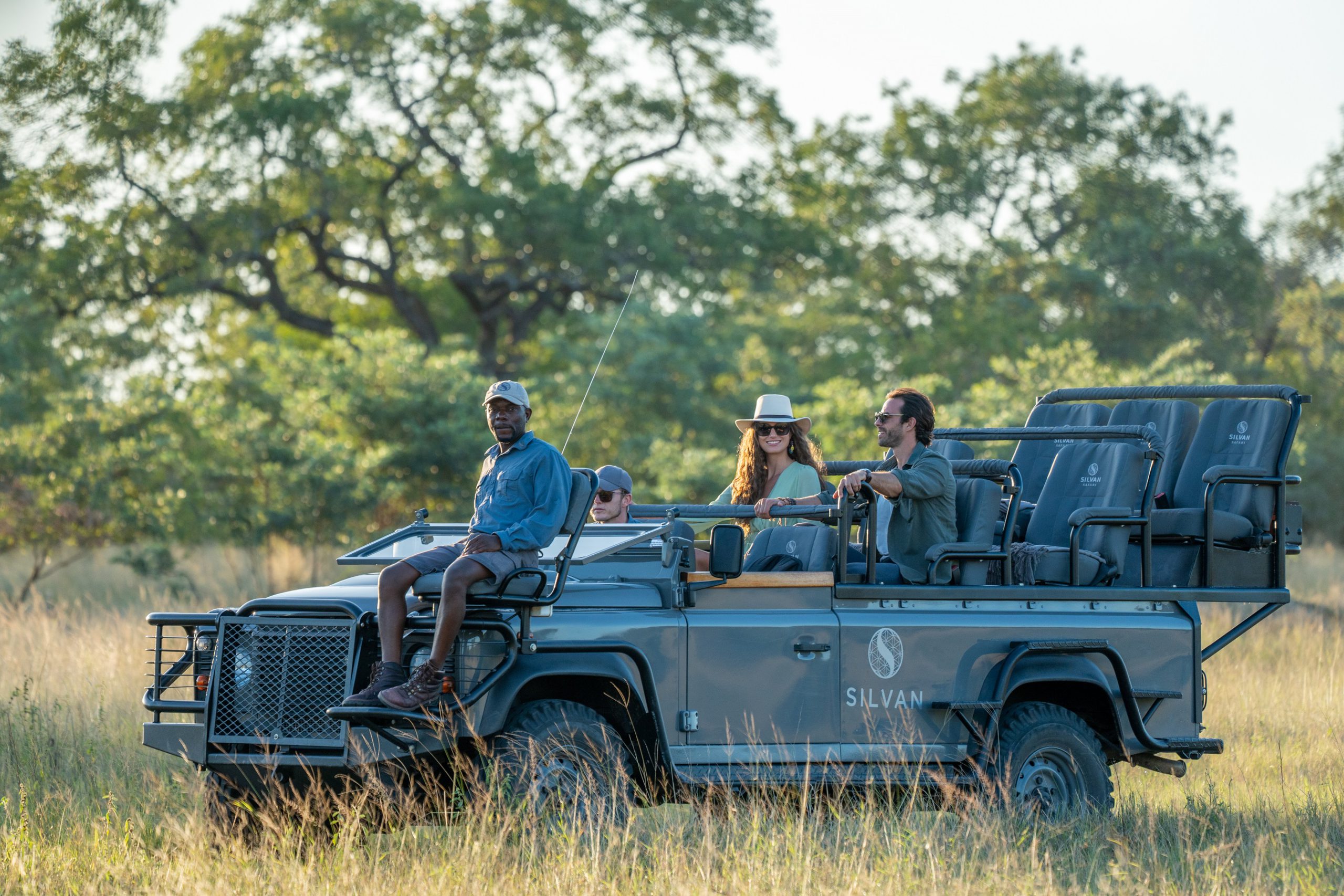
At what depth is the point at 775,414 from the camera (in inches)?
316

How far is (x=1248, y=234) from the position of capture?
33.7m

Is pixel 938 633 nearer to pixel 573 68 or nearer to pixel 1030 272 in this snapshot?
pixel 573 68

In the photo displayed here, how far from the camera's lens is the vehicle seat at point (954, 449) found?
858 centimetres

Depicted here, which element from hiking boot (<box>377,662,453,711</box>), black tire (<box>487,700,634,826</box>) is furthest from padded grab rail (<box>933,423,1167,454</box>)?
hiking boot (<box>377,662,453,711</box>)

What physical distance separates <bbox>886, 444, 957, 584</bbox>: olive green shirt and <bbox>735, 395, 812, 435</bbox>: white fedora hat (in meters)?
1.16

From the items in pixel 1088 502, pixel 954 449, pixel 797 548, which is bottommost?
pixel 797 548

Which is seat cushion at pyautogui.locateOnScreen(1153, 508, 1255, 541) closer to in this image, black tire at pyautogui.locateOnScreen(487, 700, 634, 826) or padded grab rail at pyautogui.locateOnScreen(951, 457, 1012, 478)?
padded grab rail at pyautogui.locateOnScreen(951, 457, 1012, 478)

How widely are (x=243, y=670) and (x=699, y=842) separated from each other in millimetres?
Answer: 1914

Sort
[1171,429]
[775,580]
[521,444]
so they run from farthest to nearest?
1. [1171,429]
2. [775,580]
3. [521,444]

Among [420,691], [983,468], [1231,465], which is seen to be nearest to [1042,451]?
[1231,465]

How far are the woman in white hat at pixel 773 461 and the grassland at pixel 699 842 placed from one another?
1620mm

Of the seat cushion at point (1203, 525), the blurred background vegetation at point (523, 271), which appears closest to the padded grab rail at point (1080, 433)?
the seat cushion at point (1203, 525)

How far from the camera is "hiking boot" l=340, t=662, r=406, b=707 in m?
5.68

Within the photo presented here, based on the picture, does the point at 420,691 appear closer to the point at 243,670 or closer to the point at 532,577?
the point at 532,577
